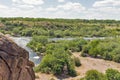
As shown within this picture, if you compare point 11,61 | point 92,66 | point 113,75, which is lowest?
point 92,66

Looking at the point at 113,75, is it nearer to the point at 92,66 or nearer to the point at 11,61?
the point at 92,66

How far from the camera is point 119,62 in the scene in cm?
9312

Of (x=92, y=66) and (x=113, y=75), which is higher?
(x=113, y=75)

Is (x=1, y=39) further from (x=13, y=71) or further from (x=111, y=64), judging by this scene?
(x=111, y=64)

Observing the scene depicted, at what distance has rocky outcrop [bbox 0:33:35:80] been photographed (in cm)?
1666

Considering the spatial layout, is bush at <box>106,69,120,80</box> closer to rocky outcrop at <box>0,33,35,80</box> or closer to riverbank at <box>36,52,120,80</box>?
riverbank at <box>36,52,120,80</box>

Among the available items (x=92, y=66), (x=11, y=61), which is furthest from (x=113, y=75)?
(x=11, y=61)

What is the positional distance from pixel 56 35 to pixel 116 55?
9071cm

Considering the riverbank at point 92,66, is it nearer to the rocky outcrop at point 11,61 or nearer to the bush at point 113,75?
the bush at point 113,75

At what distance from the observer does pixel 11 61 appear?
17.1 metres

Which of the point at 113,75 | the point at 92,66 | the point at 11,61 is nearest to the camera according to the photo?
the point at 11,61

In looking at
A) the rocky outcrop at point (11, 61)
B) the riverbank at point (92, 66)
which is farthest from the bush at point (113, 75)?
the rocky outcrop at point (11, 61)

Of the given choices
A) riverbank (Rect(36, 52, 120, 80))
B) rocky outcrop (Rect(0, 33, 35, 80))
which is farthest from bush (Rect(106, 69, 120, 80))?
rocky outcrop (Rect(0, 33, 35, 80))

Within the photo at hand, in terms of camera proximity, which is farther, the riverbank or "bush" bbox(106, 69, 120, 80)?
the riverbank
